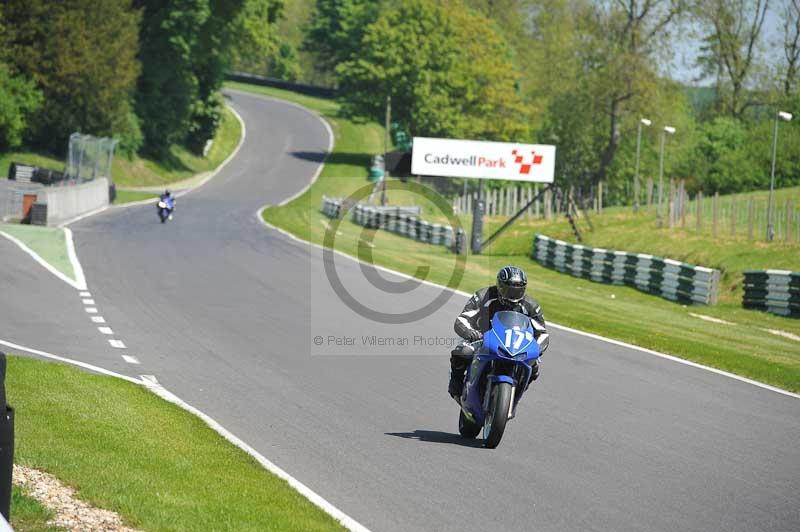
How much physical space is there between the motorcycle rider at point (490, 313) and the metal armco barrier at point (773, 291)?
20.8 m

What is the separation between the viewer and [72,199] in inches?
1747

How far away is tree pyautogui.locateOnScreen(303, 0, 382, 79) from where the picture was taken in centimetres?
11875

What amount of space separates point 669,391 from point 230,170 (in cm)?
7268

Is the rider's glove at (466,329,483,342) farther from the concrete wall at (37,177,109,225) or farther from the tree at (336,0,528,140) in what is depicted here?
the tree at (336,0,528,140)

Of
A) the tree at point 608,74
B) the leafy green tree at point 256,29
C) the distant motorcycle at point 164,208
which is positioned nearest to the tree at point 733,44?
the tree at point 608,74

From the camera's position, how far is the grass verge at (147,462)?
7.72 metres

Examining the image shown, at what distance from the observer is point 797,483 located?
1004cm

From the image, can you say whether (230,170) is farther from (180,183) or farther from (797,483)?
(797,483)

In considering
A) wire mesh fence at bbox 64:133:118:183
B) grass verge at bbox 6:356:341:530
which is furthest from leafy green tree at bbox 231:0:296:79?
grass verge at bbox 6:356:341:530

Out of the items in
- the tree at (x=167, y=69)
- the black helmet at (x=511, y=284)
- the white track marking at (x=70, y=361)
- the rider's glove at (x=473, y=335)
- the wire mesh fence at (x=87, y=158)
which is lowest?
the white track marking at (x=70, y=361)

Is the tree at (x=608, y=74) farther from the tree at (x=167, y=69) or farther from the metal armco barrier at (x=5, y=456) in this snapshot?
the metal armco barrier at (x=5, y=456)

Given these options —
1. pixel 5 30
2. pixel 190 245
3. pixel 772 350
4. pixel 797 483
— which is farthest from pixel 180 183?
pixel 797 483

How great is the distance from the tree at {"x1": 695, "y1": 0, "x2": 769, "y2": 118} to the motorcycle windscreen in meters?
76.5

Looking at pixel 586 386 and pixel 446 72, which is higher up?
pixel 446 72
